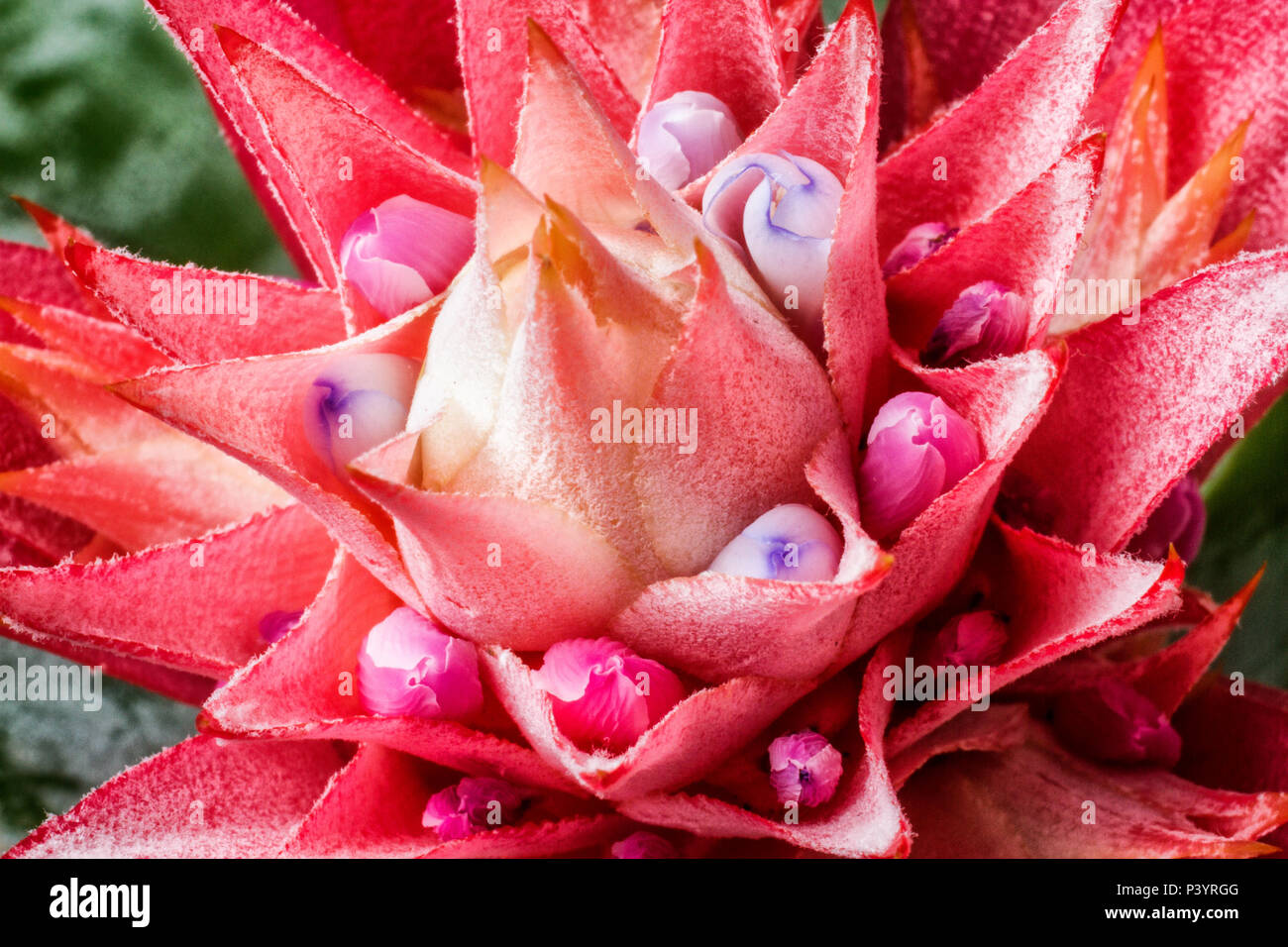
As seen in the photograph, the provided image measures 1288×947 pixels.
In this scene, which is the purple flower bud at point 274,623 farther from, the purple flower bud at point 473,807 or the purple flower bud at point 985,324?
the purple flower bud at point 985,324

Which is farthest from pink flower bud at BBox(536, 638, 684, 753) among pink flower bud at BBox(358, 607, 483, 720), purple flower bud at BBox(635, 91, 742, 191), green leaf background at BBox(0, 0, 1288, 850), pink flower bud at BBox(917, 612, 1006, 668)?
green leaf background at BBox(0, 0, 1288, 850)

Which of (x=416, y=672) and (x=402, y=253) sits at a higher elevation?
(x=402, y=253)

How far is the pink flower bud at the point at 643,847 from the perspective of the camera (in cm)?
61

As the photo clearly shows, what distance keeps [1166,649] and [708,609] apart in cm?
32

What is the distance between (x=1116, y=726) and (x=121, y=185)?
0.97 meters

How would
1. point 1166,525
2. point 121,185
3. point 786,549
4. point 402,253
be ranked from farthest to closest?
point 121,185 → point 1166,525 → point 402,253 → point 786,549

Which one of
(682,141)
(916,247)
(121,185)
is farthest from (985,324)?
(121,185)

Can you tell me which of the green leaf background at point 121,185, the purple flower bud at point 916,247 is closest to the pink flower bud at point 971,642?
the purple flower bud at point 916,247

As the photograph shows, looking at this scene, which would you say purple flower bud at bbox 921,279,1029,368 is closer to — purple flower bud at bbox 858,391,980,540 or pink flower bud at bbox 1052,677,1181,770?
purple flower bud at bbox 858,391,980,540

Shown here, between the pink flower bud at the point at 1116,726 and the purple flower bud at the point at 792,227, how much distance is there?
0.88ft

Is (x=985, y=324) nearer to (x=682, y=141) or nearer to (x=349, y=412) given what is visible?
(x=682, y=141)

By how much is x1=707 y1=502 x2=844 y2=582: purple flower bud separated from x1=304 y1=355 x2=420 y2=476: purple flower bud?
0.58ft

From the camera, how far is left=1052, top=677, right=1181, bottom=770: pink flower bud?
2.21 feet

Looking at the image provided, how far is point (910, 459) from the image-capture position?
56 cm
